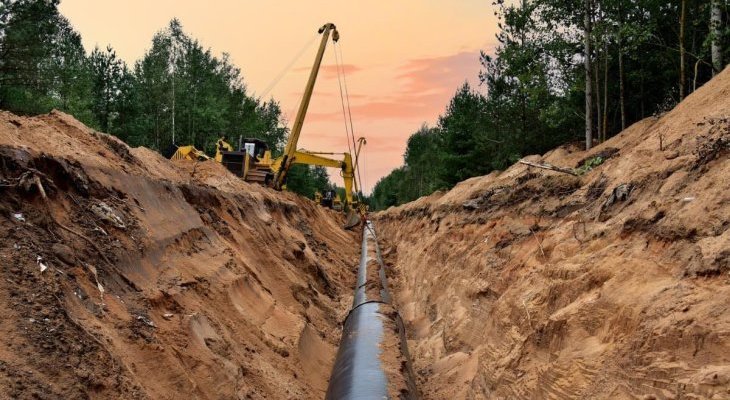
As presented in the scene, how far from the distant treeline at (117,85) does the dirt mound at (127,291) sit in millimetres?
23627

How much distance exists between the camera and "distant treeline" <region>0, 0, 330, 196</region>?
91.4 feet

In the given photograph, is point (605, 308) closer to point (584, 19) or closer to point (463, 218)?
point (463, 218)

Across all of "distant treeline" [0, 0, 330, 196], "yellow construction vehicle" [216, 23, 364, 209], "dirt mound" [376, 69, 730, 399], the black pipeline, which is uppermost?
"distant treeline" [0, 0, 330, 196]

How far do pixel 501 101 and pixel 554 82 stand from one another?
31.8ft

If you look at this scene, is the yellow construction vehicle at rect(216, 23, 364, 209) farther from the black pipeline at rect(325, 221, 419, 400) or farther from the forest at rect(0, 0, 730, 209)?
the black pipeline at rect(325, 221, 419, 400)

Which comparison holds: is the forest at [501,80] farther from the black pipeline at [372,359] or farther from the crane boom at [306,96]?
the black pipeline at [372,359]

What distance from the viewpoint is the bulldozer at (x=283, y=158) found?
24.4 meters

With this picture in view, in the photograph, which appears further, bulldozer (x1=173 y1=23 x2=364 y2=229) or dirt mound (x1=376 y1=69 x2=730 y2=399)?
bulldozer (x1=173 y1=23 x2=364 y2=229)

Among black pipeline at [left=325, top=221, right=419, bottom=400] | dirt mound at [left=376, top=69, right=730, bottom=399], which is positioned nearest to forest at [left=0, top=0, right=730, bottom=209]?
dirt mound at [left=376, top=69, right=730, bottom=399]

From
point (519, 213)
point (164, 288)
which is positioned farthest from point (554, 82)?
point (164, 288)

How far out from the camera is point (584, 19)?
20375 millimetres

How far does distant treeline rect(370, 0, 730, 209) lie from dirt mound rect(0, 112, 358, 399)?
40.2 feet

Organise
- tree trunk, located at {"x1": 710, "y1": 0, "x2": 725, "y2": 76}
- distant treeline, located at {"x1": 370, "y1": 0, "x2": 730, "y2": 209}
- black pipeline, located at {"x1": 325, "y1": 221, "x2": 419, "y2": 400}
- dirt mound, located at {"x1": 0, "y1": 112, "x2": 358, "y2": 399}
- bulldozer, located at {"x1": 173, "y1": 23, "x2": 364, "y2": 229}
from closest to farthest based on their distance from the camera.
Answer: dirt mound, located at {"x1": 0, "y1": 112, "x2": 358, "y2": 399} < black pipeline, located at {"x1": 325, "y1": 221, "x2": 419, "y2": 400} < tree trunk, located at {"x1": 710, "y1": 0, "x2": 725, "y2": 76} < distant treeline, located at {"x1": 370, "y1": 0, "x2": 730, "y2": 209} < bulldozer, located at {"x1": 173, "y1": 23, "x2": 364, "y2": 229}

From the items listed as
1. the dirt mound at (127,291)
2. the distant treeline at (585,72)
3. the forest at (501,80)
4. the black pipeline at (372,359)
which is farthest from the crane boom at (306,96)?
the black pipeline at (372,359)
